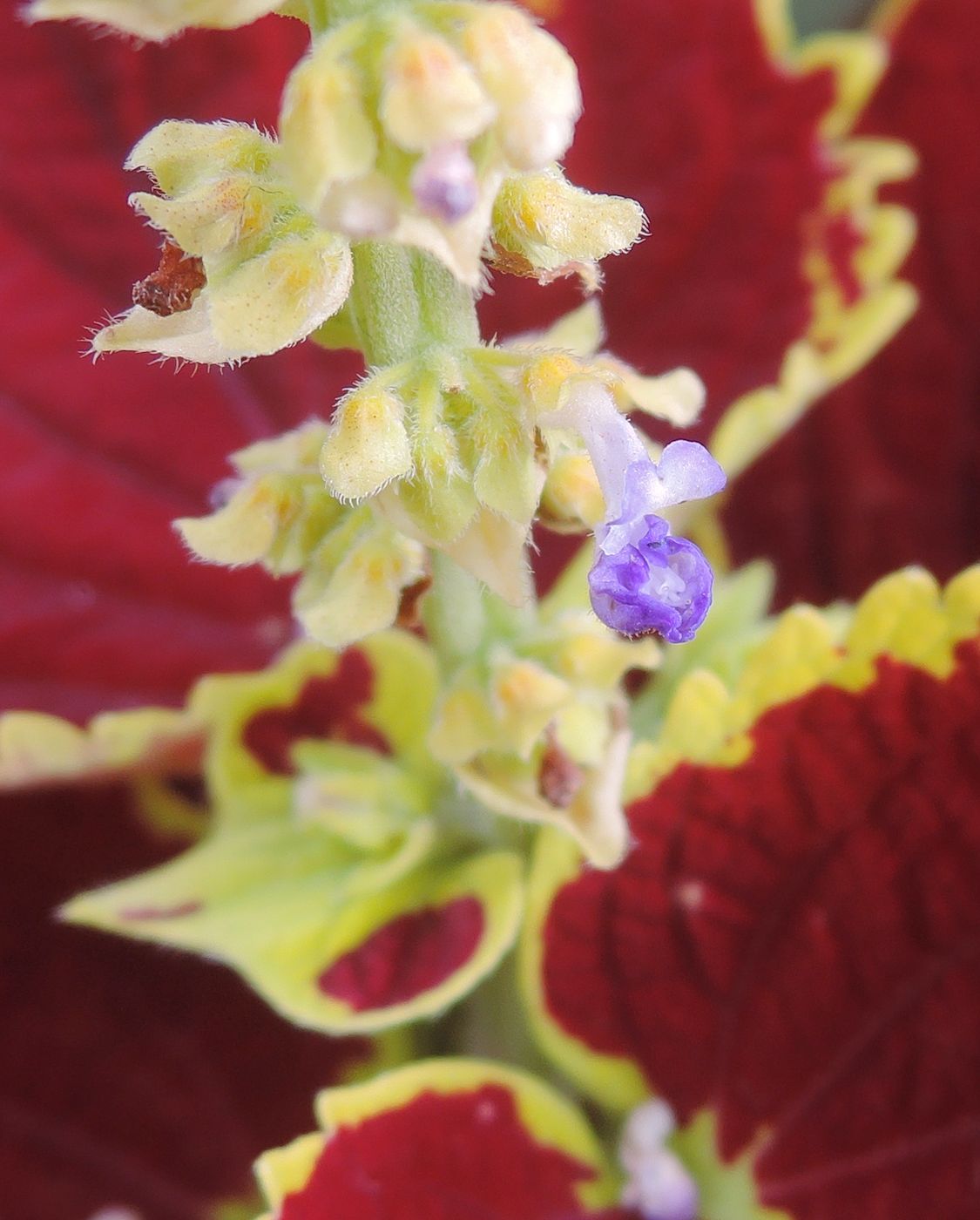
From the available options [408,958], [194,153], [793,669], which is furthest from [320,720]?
[194,153]

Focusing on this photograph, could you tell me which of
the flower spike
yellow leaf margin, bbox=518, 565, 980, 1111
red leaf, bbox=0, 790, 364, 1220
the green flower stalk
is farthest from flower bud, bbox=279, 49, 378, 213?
red leaf, bbox=0, 790, 364, 1220

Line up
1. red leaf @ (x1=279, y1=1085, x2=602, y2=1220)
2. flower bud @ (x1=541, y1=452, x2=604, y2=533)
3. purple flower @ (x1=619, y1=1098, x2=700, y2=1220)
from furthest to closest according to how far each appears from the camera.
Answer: purple flower @ (x1=619, y1=1098, x2=700, y2=1220) < red leaf @ (x1=279, y1=1085, x2=602, y2=1220) < flower bud @ (x1=541, y1=452, x2=604, y2=533)

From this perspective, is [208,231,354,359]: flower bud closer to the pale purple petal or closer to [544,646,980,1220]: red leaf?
the pale purple petal

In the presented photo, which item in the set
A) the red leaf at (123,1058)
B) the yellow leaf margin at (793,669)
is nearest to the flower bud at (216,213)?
the yellow leaf margin at (793,669)

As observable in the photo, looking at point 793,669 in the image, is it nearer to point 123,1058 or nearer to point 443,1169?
point 443,1169

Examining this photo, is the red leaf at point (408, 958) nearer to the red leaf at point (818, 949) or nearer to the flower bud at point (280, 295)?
the red leaf at point (818, 949)

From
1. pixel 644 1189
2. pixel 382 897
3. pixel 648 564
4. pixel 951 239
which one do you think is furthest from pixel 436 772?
pixel 951 239
